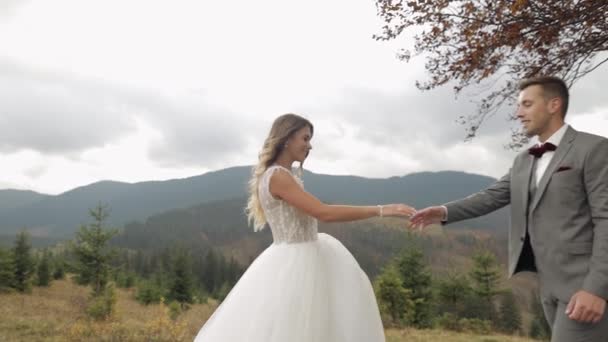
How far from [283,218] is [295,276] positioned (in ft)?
1.86

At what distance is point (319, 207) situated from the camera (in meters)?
4.17

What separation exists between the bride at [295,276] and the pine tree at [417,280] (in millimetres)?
26153

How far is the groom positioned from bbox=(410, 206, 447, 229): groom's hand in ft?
2.30

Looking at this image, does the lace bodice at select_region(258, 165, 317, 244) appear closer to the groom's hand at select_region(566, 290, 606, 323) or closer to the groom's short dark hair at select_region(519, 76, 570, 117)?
the groom's short dark hair at select_region(519, 76, 570, 117)

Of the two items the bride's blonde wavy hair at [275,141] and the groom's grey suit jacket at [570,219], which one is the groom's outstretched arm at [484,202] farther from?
the bride's blonde wavy hair at [275,141]

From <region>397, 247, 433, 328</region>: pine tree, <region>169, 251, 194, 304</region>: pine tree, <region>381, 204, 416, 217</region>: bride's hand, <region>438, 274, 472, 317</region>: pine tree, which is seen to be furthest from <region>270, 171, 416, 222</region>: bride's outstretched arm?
<region>169, 251, 194, 304</region>: pine tree

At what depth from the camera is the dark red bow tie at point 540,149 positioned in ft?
11.1

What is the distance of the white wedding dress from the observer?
13.0ft

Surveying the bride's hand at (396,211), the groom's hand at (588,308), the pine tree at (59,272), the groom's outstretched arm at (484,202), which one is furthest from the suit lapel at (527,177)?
the pine tree at (59,272)

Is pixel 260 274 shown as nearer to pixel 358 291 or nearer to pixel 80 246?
pixel 358 291

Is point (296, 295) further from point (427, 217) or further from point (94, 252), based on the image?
point (94, 252)

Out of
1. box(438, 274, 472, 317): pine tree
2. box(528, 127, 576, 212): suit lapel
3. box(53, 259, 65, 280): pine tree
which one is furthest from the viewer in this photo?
box(53, 259, 65, 280): pine tree

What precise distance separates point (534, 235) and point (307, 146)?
2.14m

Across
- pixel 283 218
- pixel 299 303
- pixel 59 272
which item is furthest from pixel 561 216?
pixel 59 272
